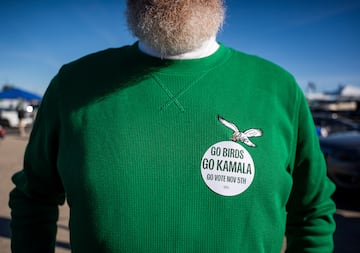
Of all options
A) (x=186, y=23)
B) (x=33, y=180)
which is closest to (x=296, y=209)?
(x=186, y=23)

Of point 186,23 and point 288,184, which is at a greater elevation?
point 186,23

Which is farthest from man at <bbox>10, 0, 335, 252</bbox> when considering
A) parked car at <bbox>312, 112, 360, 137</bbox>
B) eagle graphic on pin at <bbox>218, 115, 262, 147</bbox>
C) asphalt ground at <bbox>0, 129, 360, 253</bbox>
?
parked car at <bbox>312, 112, 360, 137</bbox>

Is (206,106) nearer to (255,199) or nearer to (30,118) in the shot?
(255,199)

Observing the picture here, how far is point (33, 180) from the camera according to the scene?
1062mm

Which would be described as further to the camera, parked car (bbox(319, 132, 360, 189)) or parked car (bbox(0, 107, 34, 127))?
parked car (bbox(0, 107, 34, 127))

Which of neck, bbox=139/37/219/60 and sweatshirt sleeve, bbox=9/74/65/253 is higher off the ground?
neck, bbox=139/37/219/60

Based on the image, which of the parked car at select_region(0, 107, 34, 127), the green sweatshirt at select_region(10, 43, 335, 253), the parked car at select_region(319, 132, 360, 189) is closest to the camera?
the green sweatshirt at select_region(10, 43, 335, 253)

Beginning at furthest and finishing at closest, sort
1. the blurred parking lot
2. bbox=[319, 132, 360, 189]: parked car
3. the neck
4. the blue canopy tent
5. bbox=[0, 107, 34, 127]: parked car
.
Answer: bbox=[0, 107, 34, 127]: parked car, the blue canopy tent, bbox=[319, 132, 360, 189]: parked car, the blurred parking lot, the neck

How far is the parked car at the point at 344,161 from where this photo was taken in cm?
517

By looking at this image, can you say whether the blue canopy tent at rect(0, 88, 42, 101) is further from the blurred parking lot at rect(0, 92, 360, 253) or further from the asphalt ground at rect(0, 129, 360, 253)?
the asphalt ground at rect(0, 129, 360, 253)

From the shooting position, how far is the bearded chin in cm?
96

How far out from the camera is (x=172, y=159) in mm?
931

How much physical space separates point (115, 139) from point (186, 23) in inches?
16.4

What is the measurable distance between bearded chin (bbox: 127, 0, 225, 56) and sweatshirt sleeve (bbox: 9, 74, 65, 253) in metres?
0.37
